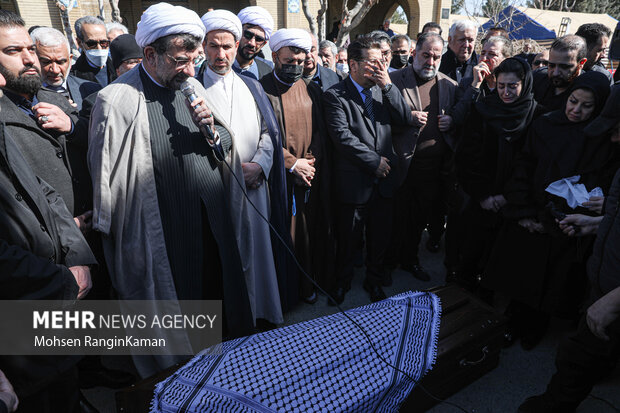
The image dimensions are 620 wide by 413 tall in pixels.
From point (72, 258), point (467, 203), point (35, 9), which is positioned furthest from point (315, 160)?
point (35, 9)

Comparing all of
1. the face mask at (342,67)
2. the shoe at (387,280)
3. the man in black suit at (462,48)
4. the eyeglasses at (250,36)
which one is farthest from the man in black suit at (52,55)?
the face mask at (342,67)

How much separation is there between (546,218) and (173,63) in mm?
2582

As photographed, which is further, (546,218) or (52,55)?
(52,55)

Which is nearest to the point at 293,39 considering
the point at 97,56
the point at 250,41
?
the point at 250,41

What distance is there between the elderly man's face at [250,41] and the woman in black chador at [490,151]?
6.21 ft

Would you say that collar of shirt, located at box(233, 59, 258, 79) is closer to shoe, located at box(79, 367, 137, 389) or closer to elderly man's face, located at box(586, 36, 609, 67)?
shoe, located at box(79, 367, 137, 389)

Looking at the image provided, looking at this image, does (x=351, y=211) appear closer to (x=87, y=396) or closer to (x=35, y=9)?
(x=87, y=396)

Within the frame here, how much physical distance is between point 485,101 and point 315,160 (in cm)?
137

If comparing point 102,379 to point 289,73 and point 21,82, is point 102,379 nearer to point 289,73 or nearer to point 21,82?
point 21,82

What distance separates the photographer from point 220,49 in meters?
2.58

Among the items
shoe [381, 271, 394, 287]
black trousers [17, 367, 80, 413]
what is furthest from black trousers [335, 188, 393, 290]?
black trousers [17, 367, 80, 413]

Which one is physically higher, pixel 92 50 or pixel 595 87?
pixel 92 50

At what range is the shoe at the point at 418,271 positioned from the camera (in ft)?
12.5

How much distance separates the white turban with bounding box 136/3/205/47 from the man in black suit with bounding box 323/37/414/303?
130cm
